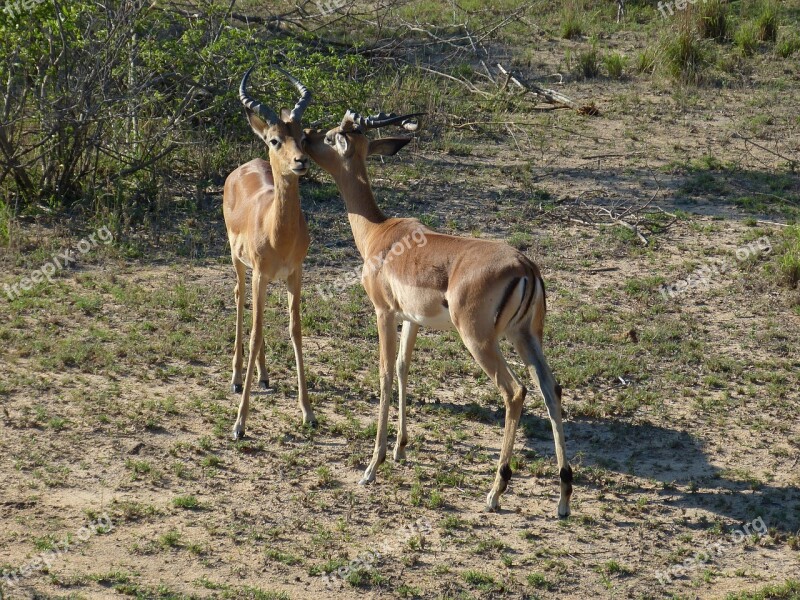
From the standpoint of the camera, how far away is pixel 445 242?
664 centimetres

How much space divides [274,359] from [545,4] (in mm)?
10506

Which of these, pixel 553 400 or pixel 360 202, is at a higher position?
pixel 360 202

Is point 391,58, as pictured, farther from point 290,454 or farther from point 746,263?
point 290,454

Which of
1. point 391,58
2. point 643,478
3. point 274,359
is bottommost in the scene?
point 643,478

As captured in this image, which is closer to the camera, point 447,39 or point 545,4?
point 447,39

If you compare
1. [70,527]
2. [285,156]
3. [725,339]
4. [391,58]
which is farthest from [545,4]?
[70,527]

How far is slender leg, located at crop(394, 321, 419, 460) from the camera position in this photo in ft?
22.9

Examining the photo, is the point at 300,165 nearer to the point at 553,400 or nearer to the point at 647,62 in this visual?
the point at 553,400

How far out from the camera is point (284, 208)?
720cm

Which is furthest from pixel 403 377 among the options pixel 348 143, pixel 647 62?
pixel 647 62

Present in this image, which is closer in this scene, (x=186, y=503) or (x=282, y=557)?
(x=282, y=557)

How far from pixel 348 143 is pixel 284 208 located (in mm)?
614

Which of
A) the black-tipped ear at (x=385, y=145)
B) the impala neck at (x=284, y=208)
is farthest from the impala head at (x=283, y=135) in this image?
the black-tipped ear at (x=385, y=145)

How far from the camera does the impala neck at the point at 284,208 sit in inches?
282
